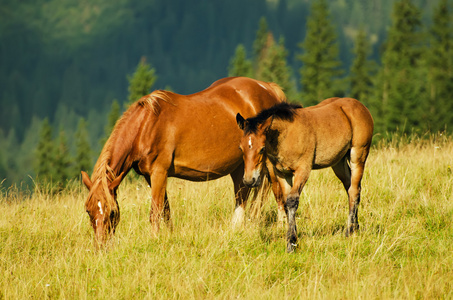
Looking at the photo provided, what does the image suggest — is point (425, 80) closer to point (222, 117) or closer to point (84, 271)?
point (222, 117)

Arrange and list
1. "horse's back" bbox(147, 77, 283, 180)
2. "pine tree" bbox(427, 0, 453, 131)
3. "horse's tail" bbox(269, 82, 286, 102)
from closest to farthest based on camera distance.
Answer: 1. "horse's back" bbox(147, 77, 283, 180)
2. "horse's tail" bbox(269, 82, 286, 102)
3. "pine tree" bbox(427, 0, 453, 131)

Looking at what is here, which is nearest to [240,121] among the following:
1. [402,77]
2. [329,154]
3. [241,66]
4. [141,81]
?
[329,154]

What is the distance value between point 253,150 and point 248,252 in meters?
1.24

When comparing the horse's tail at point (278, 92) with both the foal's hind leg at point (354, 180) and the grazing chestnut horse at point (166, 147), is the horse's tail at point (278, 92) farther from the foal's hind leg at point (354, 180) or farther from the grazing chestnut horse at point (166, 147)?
the foal's hind leg at point (354, 180)

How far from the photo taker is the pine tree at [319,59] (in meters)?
49.8

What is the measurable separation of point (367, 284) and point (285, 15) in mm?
136568

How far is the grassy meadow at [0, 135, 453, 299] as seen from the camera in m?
4.28

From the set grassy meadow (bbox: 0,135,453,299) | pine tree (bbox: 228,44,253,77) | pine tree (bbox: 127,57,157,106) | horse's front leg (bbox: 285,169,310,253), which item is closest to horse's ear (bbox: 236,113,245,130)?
horse's front leg (bbox: 285,169,310,253)

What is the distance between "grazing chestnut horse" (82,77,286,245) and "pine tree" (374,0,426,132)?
18837 millimetres

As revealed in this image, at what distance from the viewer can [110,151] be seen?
575 centimetres

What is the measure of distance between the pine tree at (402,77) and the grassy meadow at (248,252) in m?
18.3

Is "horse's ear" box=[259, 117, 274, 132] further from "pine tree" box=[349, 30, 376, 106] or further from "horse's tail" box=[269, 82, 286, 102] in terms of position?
"pine tree" box=[349, 30, 376, 106]

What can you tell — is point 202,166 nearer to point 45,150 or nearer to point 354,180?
point 354,180

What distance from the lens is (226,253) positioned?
4.94 meters
